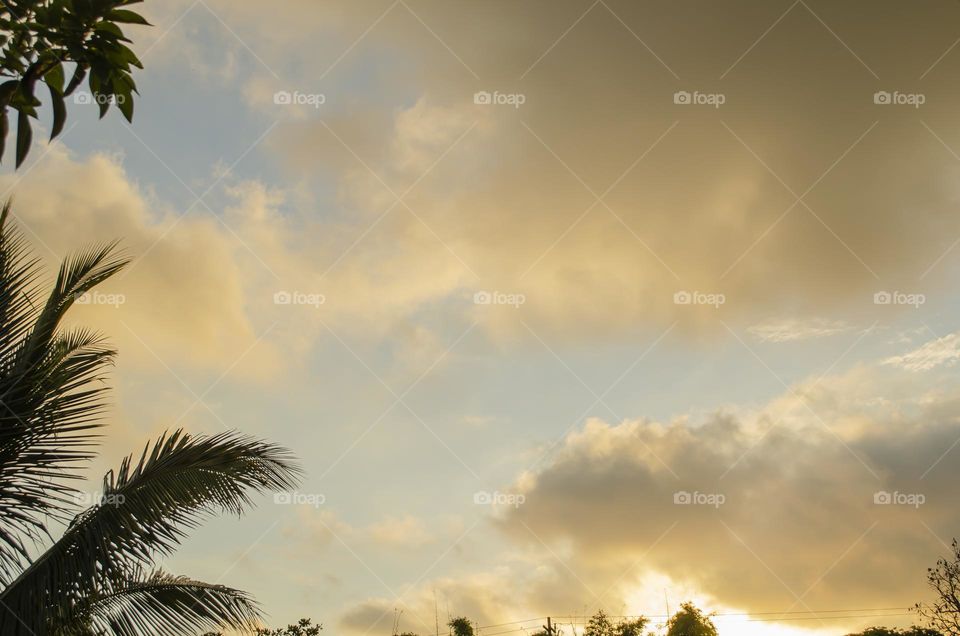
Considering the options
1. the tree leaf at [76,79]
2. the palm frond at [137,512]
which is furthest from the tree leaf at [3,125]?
the palm frond at [137,512]

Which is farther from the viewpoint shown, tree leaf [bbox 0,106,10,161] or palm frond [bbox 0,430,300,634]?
palm frond [bbox 0,430,300,634]

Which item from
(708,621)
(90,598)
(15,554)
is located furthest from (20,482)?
(708,621)

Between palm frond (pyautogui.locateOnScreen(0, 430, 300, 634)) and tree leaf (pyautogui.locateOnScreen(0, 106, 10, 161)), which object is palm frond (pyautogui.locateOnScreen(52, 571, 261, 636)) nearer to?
palm frond (pyautogui.locateOnScreen(0, 430, 300, 634))

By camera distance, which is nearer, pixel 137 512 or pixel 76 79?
pixel 76 79

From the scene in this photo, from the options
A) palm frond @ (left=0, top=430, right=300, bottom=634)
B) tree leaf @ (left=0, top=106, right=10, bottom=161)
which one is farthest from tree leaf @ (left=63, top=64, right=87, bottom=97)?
palm frond @ (left=0, top=430, right=300, bottom=634)

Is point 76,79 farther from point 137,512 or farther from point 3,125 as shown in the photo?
point 137,512

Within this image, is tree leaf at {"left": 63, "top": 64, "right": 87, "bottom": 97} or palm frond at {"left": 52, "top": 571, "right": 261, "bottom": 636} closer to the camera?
tree leaf at {"left": 63, "top": 64, "right": 87, "bottom": 97}

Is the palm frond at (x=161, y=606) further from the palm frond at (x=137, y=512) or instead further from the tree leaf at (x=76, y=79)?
the tree leaf at (x=76, y=79)

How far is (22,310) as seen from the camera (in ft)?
22.9

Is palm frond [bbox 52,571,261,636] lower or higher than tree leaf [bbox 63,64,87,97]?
lower

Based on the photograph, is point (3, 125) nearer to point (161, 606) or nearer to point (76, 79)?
point (76, 79)

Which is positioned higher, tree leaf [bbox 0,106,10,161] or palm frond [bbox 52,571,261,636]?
tree leaf [bbox 0,106,10,161]

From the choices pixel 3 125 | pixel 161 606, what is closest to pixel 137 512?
pixel 161 606

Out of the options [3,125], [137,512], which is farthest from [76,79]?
[137,512]
